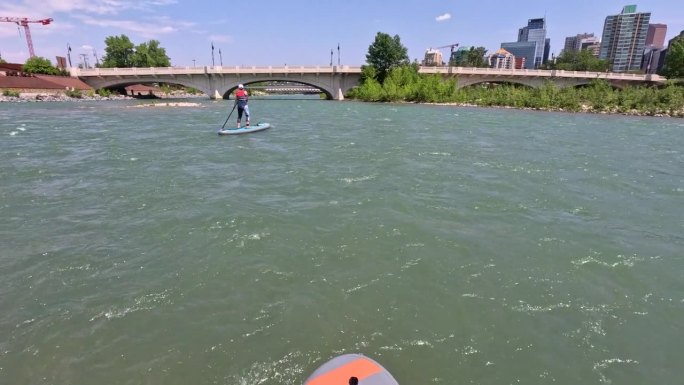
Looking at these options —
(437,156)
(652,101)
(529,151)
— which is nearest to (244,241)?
(437,156)

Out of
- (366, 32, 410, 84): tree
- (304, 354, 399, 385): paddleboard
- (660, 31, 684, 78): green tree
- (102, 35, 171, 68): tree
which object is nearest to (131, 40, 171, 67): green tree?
(102, 35, 171, 68): tree

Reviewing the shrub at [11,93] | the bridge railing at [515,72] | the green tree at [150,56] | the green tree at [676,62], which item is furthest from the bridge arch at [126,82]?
the green tree at [676,62]

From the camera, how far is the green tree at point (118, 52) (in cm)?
9238

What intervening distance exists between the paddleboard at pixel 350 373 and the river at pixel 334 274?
637mm

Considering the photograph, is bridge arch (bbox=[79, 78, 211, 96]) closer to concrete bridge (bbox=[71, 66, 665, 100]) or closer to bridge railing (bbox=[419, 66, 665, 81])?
concrete bridge (bbox=[71, 66, 665, 100])

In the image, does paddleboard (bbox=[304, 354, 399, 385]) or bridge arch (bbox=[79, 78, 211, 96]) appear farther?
bridge arch (bbox=[79, 78, 211, 96])

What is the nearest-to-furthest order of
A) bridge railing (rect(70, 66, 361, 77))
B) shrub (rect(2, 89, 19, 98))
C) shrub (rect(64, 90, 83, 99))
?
shrub (rect(2, 89, 19, 98))
shrub (rect(64, 90, 83, 99))
bridge railing (rect(70, 66, 361, 77))

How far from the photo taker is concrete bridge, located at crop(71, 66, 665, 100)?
210 feet

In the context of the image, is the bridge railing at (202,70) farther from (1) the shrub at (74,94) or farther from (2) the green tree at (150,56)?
(2) the green tree at (150,56)

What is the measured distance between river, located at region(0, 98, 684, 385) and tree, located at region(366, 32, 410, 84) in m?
62.0

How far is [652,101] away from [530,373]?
5418 cm

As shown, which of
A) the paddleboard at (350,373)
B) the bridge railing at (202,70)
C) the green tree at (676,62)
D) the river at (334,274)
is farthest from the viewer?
the green tree at (676,62)

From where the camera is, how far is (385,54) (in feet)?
233

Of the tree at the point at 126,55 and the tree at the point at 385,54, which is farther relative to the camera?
the tree at the point at 126,55
